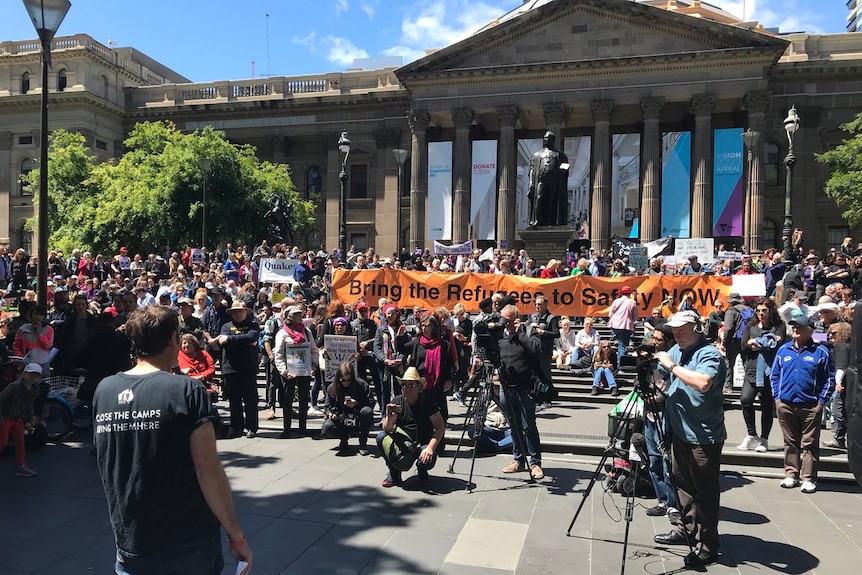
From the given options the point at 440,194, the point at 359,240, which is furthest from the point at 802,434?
the point at 359,240

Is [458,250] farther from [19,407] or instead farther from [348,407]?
[19,407]

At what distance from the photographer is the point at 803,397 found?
23.5 ft

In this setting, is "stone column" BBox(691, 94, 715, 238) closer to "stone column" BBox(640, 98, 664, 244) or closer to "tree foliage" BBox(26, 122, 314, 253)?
"stone column" BBox(640, 98, 664, 244)

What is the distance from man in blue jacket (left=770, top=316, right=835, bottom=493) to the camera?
7.16 metres

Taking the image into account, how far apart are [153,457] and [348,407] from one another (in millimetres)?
6021

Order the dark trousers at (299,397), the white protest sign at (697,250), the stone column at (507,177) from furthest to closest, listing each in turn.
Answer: the stone column at (507,177), the white protest sign at (697,250), the dark trousers at (299,397)

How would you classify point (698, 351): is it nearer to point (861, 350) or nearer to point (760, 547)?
point (760, 547)

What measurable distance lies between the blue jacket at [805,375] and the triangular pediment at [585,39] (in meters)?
32.5

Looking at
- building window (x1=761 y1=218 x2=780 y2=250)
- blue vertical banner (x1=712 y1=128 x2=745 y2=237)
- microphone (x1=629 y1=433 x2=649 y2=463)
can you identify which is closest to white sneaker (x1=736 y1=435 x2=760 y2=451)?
microphone (x1=629 y1=433 x2=649 y2=463)

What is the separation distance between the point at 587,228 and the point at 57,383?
3256cm

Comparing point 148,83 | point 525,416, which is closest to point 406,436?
point 525,416

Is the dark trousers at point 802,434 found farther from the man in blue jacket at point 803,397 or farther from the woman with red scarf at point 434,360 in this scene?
the woman with red scarf at point 434,360

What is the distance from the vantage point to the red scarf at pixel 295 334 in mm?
9773

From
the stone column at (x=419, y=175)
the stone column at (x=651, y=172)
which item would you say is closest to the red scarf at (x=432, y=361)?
the stone column at (x=651, y=172)
